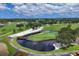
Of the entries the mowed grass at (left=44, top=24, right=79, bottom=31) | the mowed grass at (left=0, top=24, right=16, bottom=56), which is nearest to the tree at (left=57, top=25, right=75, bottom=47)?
the mowed grass at (left=44, top=24, right=79, bottom=31)

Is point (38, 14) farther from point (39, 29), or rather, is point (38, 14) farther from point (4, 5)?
point (4, 5)

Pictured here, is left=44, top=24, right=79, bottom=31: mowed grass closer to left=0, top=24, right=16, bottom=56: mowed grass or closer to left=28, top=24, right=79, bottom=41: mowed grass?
left=28, top=24, right=79, bottom=41: mowed grass

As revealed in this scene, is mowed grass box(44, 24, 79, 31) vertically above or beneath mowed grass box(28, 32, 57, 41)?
above

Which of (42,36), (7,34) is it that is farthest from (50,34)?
(7,34)

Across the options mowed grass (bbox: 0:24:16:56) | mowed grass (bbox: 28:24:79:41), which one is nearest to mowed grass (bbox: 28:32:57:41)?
mowed grass (bbox: 28:24:79:41)

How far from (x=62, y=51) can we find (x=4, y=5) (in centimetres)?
46

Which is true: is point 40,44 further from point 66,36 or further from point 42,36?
point 66,36

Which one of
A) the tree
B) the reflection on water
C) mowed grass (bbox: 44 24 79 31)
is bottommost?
the reflection on water

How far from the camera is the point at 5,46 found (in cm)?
104

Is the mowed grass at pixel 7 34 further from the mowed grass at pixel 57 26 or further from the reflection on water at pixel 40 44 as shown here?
the mowed grass at pixel 57 26

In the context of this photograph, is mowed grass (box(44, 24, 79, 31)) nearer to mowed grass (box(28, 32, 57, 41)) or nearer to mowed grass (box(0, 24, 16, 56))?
mowed grass (box(28, 32, 57, 41))

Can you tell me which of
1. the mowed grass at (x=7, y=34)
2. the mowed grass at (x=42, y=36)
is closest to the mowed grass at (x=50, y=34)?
the mowed grass at (x=42, y=36)

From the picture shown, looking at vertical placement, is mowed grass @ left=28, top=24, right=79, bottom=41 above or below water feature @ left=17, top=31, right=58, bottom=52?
above

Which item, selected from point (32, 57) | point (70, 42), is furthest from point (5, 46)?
point (70, 42)
